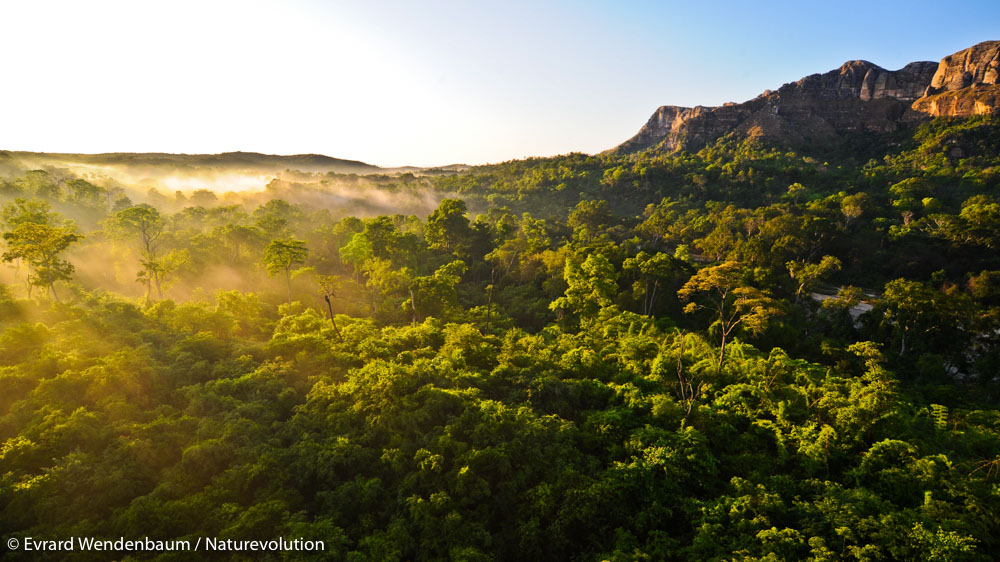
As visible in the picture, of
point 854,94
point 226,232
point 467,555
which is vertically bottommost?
point 467,555

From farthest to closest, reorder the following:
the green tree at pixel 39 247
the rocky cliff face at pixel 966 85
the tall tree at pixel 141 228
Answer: the rocky cliff face at pixel 966 85 → the tall tree at pixel 141 228 → the green tree at pixel 39 247

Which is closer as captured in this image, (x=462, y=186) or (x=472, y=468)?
(x=472, y=468)

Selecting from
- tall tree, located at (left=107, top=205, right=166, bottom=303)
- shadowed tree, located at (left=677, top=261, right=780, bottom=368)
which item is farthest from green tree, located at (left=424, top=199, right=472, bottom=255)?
shadowed tree, located at (left=677, top=261, right=780, bottom=368)

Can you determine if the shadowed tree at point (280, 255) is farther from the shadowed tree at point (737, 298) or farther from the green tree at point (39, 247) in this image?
the shadowed tree at point (737, 298)

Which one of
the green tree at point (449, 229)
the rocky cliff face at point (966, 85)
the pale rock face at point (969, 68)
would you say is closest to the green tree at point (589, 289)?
the green tree at point (449, 229)

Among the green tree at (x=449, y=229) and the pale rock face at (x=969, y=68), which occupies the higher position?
the pale rock face at (x=969, y=68)

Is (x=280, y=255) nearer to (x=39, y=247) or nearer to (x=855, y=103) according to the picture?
(x=39, y=247)

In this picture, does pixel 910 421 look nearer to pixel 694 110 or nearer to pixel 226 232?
pixel 226 232

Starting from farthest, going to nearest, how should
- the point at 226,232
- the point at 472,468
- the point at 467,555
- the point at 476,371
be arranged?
the point at 226,232 → the point at 476,371 → the point at 472,468 → the point at 467,555

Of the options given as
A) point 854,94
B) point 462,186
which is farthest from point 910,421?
point 854,94
